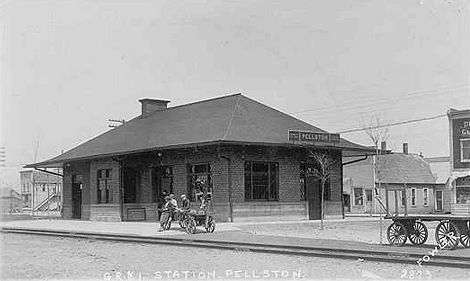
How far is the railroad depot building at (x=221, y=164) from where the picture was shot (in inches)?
1138

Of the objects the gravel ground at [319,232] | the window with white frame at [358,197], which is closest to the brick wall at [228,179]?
the gravel ground at [319,232]

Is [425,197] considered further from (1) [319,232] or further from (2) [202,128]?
(1) [319,232]

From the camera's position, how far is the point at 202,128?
3164cm

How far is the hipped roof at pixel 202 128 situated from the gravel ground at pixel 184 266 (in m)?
11.9

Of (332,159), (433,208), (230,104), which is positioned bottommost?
(433,208)

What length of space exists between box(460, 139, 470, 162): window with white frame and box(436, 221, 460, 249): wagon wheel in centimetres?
2831

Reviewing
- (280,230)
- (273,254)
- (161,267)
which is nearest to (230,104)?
(280,230)

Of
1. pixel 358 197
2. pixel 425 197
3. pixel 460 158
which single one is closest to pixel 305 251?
pixel 460 158

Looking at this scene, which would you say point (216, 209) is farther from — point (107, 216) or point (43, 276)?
point (43, 276)

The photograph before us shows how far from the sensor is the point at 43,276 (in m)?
11.8

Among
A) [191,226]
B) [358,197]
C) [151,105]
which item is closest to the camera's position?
[191,226]

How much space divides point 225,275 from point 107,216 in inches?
938

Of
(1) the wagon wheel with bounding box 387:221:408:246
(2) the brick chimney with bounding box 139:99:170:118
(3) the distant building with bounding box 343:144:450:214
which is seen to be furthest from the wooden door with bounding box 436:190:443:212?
(1) the wagon wheel with bounding box 387:221:408:246

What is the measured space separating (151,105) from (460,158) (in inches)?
763
